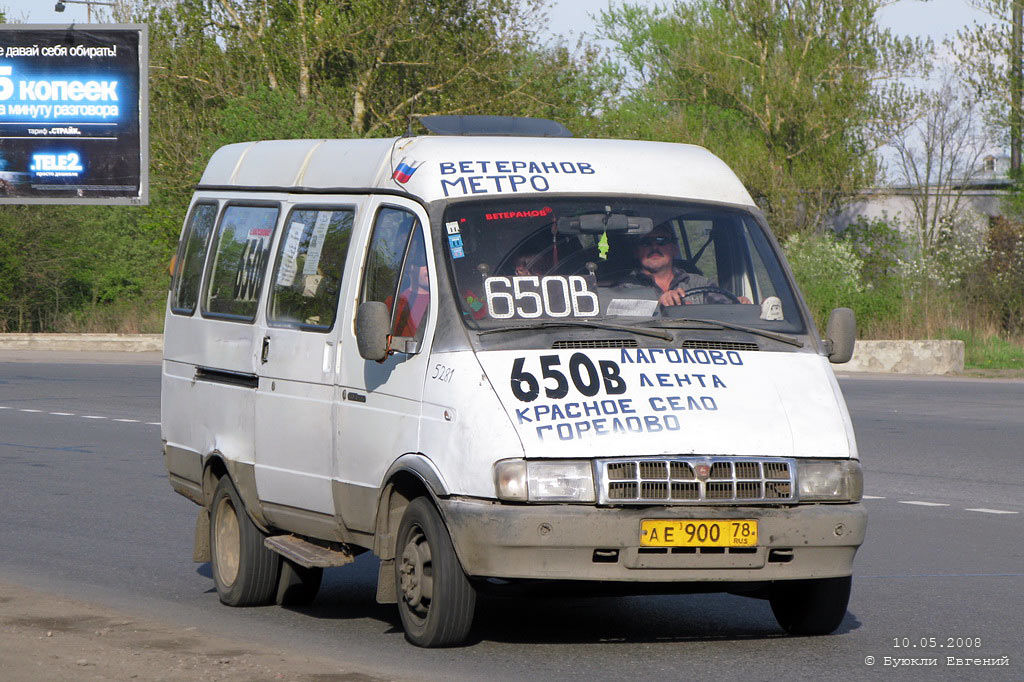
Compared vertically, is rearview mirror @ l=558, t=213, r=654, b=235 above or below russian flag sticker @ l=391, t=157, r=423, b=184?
below

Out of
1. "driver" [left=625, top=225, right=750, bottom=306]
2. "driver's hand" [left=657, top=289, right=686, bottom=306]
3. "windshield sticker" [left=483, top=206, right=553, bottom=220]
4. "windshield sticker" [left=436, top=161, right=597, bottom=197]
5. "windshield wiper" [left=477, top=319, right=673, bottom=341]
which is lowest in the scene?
"windshield wiper" [left=477, top=319, right=673, bottom=341]

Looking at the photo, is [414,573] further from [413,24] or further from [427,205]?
[413,24]

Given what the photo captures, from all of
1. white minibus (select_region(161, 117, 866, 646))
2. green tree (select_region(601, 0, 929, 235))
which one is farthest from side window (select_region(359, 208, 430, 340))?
green tree (select_region(601, 0, 929, 235))

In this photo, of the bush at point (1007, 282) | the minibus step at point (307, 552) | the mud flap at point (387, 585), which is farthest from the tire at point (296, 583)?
the bush at point (1007, 282)

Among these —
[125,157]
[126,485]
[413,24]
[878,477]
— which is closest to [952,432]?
[878,477]

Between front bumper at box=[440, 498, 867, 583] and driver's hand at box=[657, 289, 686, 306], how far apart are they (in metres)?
1.13

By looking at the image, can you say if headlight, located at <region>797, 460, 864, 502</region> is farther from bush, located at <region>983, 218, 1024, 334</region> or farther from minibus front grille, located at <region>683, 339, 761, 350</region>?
bush, located at <region>983, 218, 1024, 334</region>

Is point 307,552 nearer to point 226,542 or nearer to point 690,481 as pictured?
point 226,542

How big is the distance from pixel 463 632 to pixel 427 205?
1.88m

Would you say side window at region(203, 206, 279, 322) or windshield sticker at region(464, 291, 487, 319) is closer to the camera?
windshield sticker at region(464, 291, 487, 319)

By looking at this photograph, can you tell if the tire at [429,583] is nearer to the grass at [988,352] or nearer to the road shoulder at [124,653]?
the road shoulder at [124,653]

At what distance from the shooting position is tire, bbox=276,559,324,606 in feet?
27.8

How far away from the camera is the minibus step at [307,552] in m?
7.72

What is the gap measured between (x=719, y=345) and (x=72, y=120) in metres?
29.7
